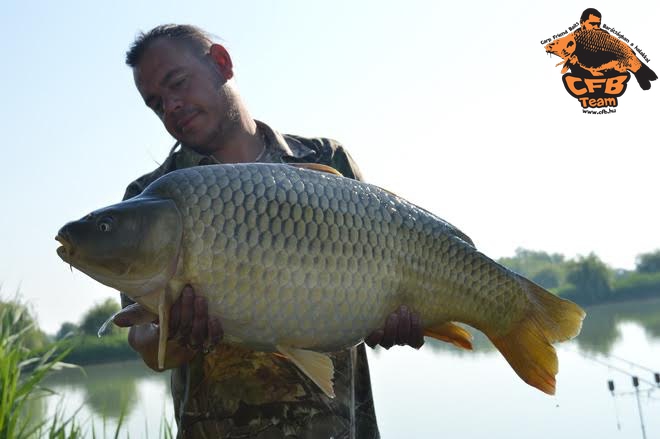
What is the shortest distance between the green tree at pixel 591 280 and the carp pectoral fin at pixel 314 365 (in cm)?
2774

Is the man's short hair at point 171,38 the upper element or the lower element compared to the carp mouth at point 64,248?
upper

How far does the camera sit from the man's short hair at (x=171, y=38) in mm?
1896

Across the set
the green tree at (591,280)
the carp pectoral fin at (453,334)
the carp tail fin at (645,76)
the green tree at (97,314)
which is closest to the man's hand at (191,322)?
the carp pectoral fin at (453,334)

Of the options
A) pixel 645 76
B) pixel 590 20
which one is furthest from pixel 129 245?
pixel 590 20

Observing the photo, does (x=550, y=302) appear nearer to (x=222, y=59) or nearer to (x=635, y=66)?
(x=222, y=59)

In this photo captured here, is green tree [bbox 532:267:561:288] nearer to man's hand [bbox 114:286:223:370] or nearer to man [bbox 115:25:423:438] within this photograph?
man [bbox 115:25:423:438]

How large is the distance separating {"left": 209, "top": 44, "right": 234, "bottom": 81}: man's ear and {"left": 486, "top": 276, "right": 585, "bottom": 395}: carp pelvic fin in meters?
1.01

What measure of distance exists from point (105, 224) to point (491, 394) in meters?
14.2

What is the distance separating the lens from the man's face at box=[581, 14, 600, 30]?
20.4 feet

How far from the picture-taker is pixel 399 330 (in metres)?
1.52

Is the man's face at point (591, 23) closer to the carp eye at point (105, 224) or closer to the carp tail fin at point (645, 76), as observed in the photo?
the carp tail fin at point (645, 76)

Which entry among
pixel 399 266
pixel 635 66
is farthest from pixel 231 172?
pixel 635 66

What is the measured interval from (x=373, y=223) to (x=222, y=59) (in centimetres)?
78

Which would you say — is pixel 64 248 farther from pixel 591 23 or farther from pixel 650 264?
pixel 650 264
